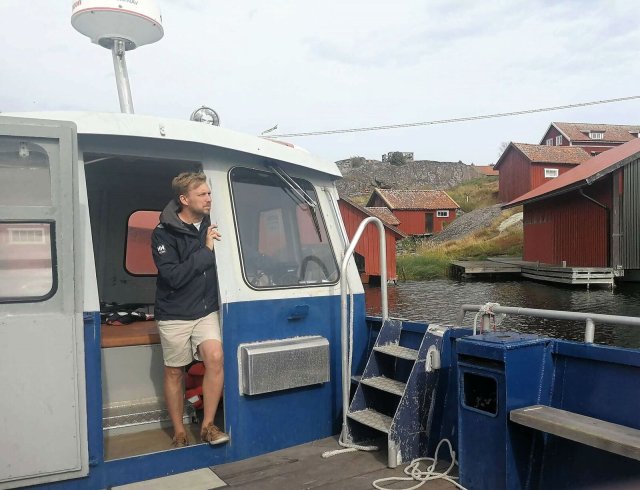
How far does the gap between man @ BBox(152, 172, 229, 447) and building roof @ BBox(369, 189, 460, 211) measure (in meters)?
45.1

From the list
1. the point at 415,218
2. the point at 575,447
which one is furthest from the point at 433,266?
the point at 575,447

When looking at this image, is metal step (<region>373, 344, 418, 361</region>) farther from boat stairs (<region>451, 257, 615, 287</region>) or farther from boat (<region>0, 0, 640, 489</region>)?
boat stairs (<region>451, 257, 615, 287</region>)

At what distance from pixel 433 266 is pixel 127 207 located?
93.2 ft

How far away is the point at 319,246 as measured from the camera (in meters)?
4.09

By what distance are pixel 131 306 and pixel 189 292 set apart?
85.3 inches

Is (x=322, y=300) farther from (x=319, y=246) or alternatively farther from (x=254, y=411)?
(x=254, y=411)

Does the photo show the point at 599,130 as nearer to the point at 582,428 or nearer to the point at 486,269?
the point at 486,269

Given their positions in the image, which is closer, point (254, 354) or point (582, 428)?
point (582, 428)

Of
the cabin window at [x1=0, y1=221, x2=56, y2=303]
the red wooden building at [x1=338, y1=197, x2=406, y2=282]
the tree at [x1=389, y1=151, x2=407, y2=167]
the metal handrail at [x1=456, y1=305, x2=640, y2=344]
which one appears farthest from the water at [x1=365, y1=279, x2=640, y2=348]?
the tree at [x1=389, y1=151, x2=407, y2=167]

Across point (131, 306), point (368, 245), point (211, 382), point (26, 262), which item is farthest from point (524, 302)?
point (26, 262)

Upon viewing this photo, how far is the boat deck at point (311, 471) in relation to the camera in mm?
3158

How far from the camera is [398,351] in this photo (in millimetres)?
3764

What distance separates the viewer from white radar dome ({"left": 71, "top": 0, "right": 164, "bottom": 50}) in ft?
12.6

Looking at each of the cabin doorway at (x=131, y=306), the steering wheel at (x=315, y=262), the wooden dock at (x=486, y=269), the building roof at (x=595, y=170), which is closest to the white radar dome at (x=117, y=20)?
the cabin doorway at (x=131, y=306)
